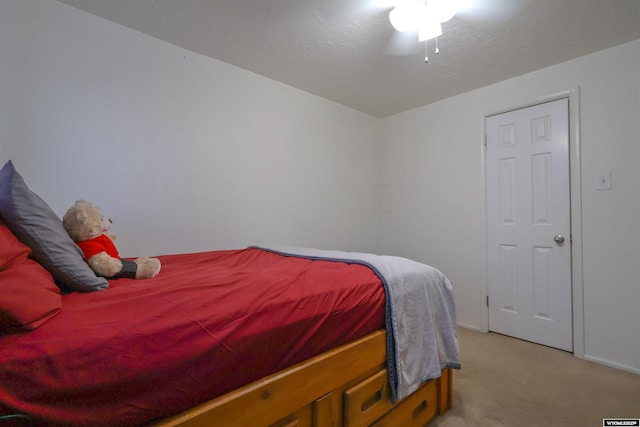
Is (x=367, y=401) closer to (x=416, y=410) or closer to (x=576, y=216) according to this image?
(x=416, y=410)

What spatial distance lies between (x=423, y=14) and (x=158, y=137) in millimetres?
1832

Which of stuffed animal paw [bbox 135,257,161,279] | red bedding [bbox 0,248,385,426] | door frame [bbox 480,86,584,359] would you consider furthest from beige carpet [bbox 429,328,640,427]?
stuffed animal paw [bbox 135,257,161,279]

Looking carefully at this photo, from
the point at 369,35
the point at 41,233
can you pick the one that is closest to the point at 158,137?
the point at 41,233

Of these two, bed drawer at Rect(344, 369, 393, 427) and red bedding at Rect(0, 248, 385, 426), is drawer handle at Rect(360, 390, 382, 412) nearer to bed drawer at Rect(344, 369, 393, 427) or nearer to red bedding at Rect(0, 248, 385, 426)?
bed drawer at Rect(344, 369, 393, 427)

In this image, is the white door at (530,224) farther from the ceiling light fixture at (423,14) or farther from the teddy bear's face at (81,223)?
the teddy bear's face at (81,223)

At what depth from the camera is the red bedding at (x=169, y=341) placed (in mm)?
605

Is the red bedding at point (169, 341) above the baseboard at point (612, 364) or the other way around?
above

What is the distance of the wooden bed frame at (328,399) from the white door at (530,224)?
1.49 metres

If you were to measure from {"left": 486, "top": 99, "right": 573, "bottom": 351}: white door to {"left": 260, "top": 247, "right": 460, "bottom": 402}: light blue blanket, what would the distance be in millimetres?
1387

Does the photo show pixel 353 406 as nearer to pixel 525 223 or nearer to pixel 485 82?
pixel 525 223

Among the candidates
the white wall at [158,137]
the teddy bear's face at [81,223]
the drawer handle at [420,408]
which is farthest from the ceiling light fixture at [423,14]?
the drawer handle at [420,408]

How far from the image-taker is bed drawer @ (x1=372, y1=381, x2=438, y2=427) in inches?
51.0

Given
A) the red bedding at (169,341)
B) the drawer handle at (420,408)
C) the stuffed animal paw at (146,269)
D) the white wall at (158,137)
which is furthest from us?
the white wall at (158,137)

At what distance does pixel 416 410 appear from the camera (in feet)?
4.73
